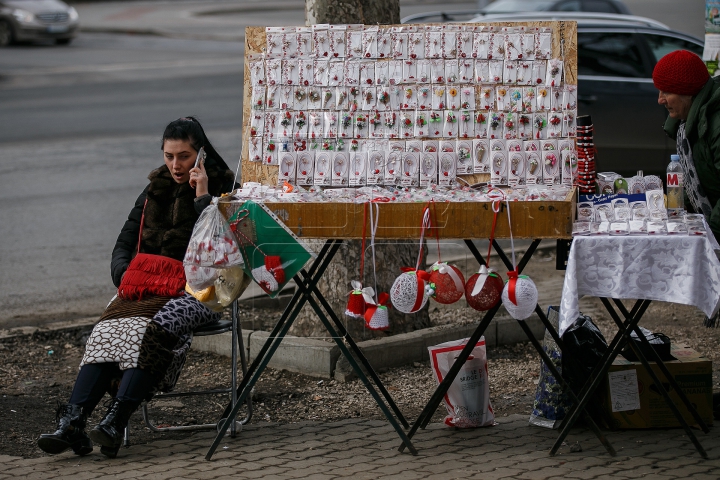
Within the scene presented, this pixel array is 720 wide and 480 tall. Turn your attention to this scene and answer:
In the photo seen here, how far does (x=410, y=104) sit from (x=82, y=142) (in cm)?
935

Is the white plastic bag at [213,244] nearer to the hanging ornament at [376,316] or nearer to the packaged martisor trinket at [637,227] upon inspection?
the hanging ornament at [376,316]

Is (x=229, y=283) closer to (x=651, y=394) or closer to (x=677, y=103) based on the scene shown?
(x=651, y=394)

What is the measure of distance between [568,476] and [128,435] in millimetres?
1971

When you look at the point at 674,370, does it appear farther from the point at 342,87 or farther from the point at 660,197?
the point at 342,87

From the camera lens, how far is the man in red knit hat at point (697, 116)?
465cm

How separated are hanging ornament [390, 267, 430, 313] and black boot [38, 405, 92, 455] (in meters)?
1.45

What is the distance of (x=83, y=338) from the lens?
643cm

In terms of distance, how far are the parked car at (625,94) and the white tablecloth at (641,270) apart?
5.40m

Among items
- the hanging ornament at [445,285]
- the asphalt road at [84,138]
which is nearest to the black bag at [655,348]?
the hanging ornament at [445,285]

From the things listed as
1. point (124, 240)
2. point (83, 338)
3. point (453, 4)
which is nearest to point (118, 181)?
point (83, 338)

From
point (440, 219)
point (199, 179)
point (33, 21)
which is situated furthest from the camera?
point (33, 21)

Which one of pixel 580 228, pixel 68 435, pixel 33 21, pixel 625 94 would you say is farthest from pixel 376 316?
pixel 33 21

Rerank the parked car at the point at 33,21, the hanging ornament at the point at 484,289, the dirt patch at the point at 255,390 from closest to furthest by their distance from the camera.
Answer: the hanging ornament at the point at 484,289 → the dirt patch at the point at 255,390 → the parked car at the point at 33,21

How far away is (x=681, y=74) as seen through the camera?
4656mm
